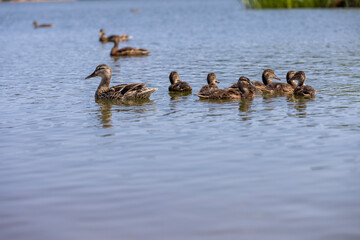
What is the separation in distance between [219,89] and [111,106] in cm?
287

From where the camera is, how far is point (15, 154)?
10352mm

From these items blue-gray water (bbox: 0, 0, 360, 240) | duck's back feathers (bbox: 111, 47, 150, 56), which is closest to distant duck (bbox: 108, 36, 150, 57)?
duck's back feathers (bbox: 111, 47, 150, 56)

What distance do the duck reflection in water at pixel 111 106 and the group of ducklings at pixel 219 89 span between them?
153mm

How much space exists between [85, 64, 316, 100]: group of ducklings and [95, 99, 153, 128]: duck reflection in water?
0.50 feet

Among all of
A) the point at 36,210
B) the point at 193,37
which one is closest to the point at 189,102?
the point at 36,210

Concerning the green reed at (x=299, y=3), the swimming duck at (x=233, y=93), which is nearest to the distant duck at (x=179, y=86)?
the swimming duck at (x=233, y=93)

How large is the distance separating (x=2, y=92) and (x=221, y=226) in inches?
511

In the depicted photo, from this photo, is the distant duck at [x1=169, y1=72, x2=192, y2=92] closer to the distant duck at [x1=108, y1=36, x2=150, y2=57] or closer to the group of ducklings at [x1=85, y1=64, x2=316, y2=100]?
the group of ducklings at [x1=85, y1=64, x2=316, y2=100]

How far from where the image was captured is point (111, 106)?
1545 cm

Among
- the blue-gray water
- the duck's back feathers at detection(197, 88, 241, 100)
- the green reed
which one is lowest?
the blue-gray water

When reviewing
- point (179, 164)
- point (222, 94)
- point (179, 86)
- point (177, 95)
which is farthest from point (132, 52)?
point (179, 164)

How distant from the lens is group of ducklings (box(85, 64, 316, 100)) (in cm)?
1563

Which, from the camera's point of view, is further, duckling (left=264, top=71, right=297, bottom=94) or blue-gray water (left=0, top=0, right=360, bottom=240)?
duckling (left=264, top=71, right=297, bottom=94)

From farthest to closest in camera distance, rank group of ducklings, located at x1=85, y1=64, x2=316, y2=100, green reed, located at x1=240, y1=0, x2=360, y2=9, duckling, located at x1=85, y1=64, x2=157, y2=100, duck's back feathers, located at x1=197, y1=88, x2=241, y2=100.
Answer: green reed, located at x1=240, y1=0, x2=360, y2=9 < duckling, located at x1=85, y1=64, x2=157, y2=100 < group of ducklings, located at x1=85, y1=64, x2=316, y2=100 < duck's back feathers, located at x1=197, y1=88, x2=241, y2=100
